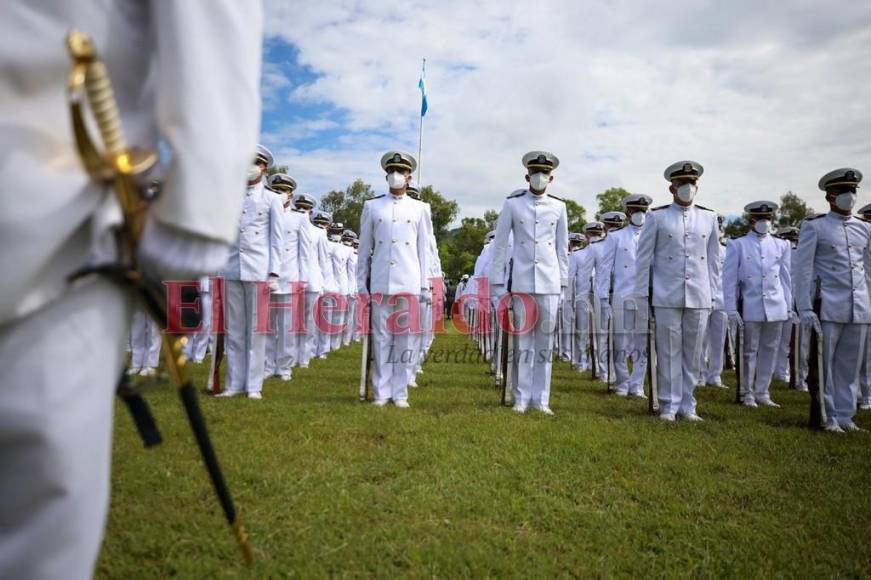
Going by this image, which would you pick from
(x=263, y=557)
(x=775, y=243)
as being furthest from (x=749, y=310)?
(x=263, y=557)

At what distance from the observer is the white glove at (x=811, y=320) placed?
714 centimetres

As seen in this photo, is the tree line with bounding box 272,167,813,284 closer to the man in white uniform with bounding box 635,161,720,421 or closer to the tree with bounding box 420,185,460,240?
the tree with bounding box 420,185,460,240

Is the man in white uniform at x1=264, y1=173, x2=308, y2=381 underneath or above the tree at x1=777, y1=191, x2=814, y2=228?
underneath

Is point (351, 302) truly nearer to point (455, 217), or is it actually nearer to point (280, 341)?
point (280, 341)

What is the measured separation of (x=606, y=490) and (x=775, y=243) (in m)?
7.69

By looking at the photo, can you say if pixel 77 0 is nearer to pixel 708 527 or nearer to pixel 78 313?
pixel 78 313

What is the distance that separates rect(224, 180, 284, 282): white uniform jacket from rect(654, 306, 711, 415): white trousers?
5.14 m

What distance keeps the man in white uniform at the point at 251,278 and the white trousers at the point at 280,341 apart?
2026 millimetres

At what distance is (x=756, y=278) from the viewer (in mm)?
9570

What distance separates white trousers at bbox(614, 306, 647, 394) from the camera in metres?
9.47

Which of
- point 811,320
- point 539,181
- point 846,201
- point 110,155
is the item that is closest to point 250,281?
point 539,181

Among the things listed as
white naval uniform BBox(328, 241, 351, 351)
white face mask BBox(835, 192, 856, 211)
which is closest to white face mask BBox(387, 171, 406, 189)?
white face mask BBox(835, 192, 856, 211)

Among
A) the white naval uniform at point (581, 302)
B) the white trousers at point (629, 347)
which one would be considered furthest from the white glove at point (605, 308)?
the white naval uniform at point (581, 302)

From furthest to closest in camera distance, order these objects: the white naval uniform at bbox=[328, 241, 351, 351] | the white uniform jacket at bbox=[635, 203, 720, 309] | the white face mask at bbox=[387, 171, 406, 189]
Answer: the white naval uniform at bbox=[328, 241, 351, 351] < the white face mask at bbox=[387, 171, 406, 189] < the white uniform jacket at bbox=[635, 203, 720, 309]
